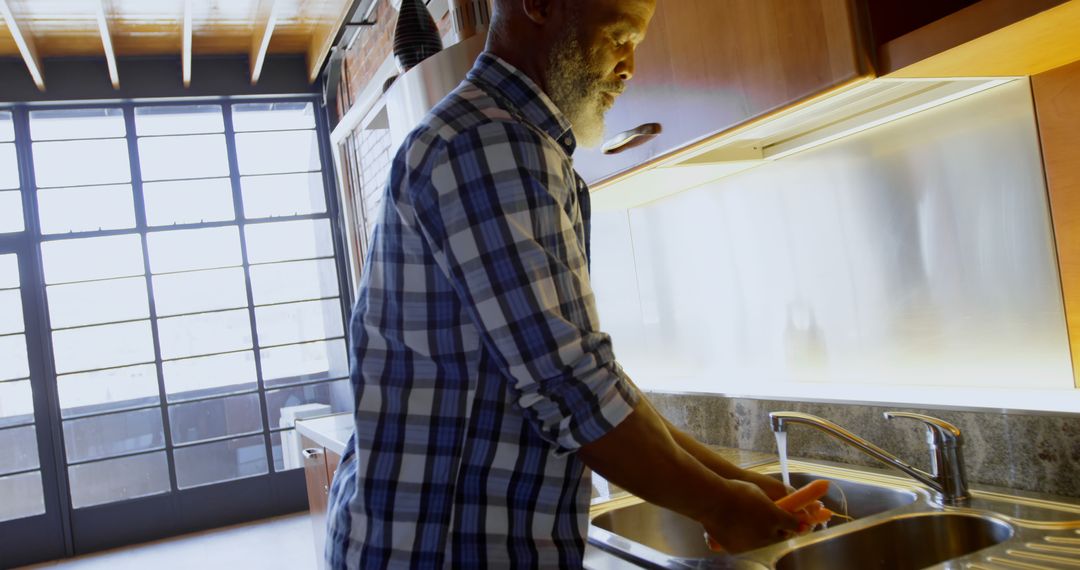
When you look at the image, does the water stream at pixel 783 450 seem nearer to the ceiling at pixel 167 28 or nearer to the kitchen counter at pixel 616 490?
the kitchen counter at pixel 616 490

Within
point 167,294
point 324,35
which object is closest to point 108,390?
point 167,294

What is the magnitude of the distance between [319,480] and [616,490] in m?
1.85

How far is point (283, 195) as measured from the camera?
235 inches

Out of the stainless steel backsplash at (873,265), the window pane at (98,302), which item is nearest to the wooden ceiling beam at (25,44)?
the window pane at (98,302)

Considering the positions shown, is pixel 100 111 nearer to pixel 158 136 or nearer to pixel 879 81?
pixel 158 136

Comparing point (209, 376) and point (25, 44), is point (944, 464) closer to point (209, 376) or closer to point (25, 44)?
point (25, 44)

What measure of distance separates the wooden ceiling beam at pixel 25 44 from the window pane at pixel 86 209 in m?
0.67

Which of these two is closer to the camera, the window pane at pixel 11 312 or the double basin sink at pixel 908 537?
the double basin sink at pixel 908 537

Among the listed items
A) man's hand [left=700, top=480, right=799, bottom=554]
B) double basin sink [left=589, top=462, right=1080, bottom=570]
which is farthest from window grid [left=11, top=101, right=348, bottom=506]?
man's hand [left=700, top=480, right=799, bottom=554]

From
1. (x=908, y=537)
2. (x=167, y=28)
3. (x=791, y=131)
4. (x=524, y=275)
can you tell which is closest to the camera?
(x=524, y=275)

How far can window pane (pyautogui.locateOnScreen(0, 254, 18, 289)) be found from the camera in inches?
212

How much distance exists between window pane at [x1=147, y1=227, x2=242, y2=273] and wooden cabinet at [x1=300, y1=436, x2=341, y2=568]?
259 centimetres

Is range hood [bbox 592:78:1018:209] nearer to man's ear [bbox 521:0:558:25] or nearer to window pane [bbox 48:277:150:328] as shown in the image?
man's ear [bbox 521:0:558:25]

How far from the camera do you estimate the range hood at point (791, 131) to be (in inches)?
52.4
